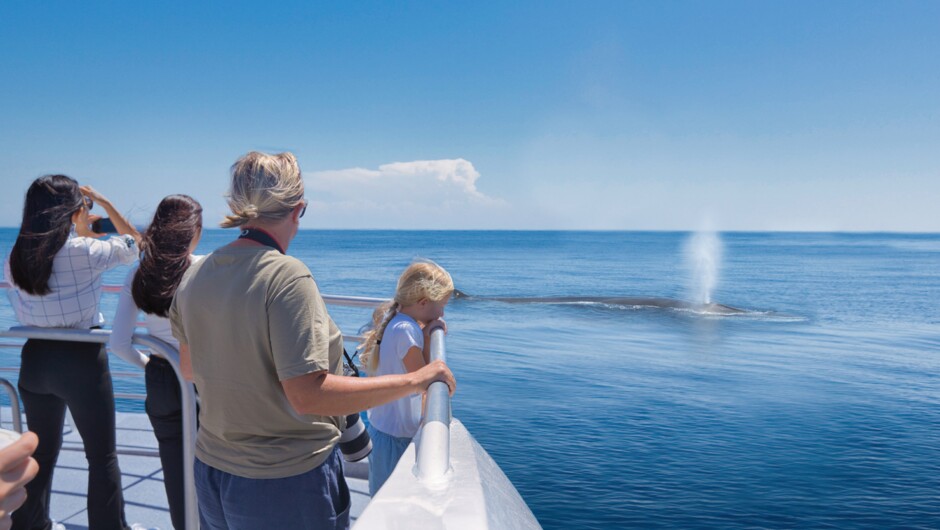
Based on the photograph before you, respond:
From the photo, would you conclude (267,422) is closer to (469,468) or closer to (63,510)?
(469,468)

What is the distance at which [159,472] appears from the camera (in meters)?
4.81

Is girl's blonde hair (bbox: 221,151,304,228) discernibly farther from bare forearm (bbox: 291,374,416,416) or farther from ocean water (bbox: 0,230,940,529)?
ocean water (bbox: 0,230,940,529)

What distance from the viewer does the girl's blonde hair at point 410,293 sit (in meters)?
3.07

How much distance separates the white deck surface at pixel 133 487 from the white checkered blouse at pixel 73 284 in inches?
38.3

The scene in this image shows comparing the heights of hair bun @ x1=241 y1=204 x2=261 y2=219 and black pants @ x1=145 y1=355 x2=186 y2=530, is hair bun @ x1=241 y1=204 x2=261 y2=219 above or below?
above

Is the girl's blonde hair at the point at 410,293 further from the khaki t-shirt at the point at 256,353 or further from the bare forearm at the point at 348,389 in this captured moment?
the bare forearm at the point at 348,389

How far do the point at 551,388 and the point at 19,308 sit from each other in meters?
13.2

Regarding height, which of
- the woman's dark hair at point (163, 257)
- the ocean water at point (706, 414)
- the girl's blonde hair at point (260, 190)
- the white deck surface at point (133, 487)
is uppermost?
the girl's blonde hair at point (260, 190)

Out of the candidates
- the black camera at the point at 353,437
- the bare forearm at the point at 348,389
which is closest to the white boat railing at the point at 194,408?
the bare forearm at the point at 348,389

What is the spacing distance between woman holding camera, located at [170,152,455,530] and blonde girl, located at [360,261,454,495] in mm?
762

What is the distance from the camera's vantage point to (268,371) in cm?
201

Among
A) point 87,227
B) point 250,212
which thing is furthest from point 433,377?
point 87,227

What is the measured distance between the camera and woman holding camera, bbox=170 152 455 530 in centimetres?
192

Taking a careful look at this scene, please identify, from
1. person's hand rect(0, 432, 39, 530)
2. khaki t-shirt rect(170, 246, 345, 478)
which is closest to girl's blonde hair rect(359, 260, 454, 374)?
khaki t-shirt rect(170, 246, 345, 478)
